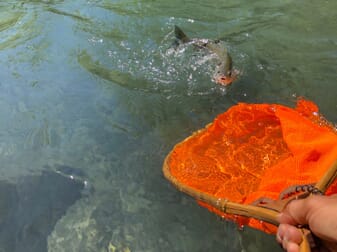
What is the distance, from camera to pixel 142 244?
115 inches

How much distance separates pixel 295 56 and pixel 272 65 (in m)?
0.40

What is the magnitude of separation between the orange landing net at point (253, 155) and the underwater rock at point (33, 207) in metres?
0.94

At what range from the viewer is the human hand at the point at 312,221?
1396 millimetres

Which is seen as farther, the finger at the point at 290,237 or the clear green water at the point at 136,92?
the clear green water at the point at 136,92

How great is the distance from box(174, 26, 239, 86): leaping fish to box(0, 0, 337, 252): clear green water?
11 cm

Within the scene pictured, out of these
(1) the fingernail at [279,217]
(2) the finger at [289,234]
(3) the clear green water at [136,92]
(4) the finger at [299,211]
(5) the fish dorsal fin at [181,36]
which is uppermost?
(4) the finger at [299,211]

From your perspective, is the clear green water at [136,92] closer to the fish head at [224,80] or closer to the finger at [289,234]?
the fish head at [224,80]

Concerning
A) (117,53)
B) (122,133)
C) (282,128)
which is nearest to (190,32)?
(117,53)

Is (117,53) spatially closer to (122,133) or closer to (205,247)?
(122,133)

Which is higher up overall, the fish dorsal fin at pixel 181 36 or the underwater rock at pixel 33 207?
the fish dorsal fin at pixel 181 36

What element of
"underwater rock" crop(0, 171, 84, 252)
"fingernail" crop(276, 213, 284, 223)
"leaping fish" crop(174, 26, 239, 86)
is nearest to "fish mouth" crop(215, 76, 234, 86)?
"leaping fish" crop(174, 26, 239, 86)

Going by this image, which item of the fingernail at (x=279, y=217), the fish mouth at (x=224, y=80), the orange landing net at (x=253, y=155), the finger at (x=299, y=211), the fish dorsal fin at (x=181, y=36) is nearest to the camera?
the finger at (x=299, y=211)

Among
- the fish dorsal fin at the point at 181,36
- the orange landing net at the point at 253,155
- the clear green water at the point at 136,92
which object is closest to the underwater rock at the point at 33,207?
the clear green water at the point at 136,92

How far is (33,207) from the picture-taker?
3.24 metres
